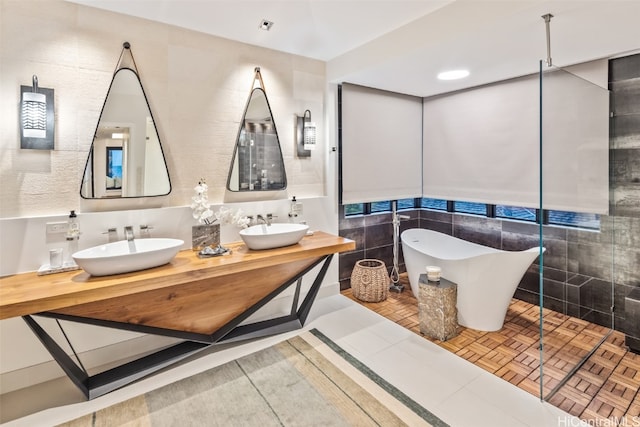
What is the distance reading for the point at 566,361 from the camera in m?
2.28

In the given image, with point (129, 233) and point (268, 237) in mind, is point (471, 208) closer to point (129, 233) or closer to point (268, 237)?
point (268, 237)

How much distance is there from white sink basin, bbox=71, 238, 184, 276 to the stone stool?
1968 millimetres

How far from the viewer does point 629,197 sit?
8.61 ft

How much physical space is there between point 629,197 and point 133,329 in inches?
147

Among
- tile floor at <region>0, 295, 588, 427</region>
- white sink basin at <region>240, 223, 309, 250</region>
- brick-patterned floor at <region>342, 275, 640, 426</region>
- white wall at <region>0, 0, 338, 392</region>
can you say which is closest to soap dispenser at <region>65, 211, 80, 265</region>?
white wall at <region>0, 0, 338, 392</region>

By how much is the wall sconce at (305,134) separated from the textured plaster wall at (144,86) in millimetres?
79

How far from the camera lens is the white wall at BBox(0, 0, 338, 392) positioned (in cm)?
211

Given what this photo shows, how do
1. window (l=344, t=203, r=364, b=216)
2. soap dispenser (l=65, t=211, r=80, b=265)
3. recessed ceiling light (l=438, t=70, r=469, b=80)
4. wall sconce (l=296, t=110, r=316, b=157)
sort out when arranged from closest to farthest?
soap dispenser (l=65, t=211, r=80, b=265) → recessed ceiling light (l=438, t=70, r=469, b=80) → wall sconce (l=296, t=110, r=316, b=157) → window (l=344, t=203, r=364, b=216)

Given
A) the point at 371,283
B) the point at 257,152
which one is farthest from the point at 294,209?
the point at 371,283

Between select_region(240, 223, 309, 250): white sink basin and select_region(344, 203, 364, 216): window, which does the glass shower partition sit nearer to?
select_region(240, 223, 309, 250): white sink basin

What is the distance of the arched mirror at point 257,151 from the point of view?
9.80 ft

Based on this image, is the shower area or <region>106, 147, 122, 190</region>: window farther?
<region>106, 147, 122, 190</region>: window

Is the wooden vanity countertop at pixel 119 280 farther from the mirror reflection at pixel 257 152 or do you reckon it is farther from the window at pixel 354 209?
the window at pixel 354 209

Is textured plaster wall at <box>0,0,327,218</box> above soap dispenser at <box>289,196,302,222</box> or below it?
above
